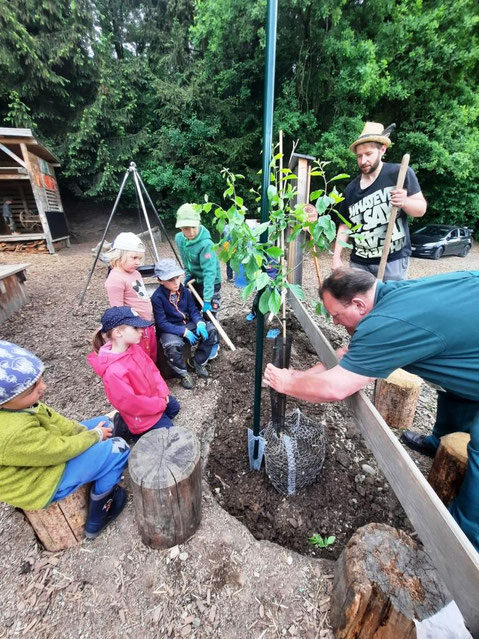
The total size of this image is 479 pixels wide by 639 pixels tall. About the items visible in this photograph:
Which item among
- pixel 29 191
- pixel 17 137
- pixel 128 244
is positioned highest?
pixel 17 137

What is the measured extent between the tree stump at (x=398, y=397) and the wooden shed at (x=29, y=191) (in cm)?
1130

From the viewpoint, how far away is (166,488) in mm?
1596

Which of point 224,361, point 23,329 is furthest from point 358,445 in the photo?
point 23,329

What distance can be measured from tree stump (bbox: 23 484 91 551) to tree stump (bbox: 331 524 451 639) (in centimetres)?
145

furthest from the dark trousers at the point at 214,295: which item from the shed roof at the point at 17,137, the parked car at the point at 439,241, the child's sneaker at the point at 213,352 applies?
the parked car at the point at 439,241

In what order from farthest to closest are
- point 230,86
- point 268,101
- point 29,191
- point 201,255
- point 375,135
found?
point 29,191 → point 230,86 → point 201,255 → point 375,135 → point 268,101

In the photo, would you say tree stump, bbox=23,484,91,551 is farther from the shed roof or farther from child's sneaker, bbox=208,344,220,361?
the shed roof

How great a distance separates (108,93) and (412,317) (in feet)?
52.1

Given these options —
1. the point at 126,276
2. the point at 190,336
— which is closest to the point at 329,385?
the point at 190,336

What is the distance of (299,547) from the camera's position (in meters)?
1.85

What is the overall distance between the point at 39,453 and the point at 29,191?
14.9 m

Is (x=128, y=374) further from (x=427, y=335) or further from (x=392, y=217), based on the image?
(x=392, y=217)

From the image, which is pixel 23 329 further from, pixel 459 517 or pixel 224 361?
pixel 459 517

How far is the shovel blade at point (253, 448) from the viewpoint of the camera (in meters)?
2.22
